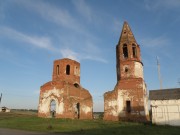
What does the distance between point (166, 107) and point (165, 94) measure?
153cm

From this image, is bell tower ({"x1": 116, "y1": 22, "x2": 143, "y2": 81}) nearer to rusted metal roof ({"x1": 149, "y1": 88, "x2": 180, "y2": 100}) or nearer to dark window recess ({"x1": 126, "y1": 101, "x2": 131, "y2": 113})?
dark window recess ({"x1": 126, "y1": 101, "x2": 131, "y2": 113})

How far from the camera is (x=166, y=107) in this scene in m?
21.0

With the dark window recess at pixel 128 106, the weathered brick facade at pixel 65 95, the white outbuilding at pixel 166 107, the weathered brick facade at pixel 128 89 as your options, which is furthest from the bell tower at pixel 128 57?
the weathered brick facade at pixel 65 95

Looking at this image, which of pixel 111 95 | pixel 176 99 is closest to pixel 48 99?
pixel 111 95

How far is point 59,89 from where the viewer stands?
25.8m

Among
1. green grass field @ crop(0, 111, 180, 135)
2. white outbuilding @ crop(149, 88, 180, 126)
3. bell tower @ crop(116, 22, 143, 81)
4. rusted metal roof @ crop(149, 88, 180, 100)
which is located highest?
bell tower @ crop(116, 22, 143, 81)

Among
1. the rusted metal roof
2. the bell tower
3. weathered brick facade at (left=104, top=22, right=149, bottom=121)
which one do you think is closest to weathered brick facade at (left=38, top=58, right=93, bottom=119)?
weathered brick facade at (left=104, top=22, right=149, bottom=121)

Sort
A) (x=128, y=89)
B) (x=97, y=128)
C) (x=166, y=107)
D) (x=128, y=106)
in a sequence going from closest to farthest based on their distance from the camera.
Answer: (x=97, y=128), (x=166, y=107), (x=128, y=106), (x=128, y=89)


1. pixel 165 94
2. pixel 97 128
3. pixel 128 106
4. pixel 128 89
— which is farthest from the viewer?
pixel 128 89

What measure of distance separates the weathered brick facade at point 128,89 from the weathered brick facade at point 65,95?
3.93 meters

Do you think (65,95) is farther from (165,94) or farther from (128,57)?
(165,94)

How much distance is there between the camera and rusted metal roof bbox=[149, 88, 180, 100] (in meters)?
21.2

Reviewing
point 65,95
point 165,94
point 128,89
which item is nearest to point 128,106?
point 128,89

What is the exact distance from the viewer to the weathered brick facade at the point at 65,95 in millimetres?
25188
